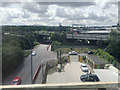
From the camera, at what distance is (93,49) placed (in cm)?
830

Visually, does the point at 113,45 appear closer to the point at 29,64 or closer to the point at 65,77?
the point at 65,77

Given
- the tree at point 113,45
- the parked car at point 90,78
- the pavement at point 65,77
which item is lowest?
the pavement at point 65,77

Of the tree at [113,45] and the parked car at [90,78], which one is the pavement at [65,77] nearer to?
the parked car at [90,78]

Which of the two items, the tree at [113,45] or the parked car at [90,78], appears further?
the tree at [113,45]

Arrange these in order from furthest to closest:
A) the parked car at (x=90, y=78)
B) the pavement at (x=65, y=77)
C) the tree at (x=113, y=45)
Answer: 1. the tree at (x=113, y=45)
2. the pavement at (x=65, y=77)
3. the parked car at (x=90, y=78)

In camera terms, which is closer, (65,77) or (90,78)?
(90,78)

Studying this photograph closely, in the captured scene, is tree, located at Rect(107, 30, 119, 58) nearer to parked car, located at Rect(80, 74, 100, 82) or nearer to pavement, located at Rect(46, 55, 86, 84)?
pavement, located at Rect(46, 55, 86, 84)

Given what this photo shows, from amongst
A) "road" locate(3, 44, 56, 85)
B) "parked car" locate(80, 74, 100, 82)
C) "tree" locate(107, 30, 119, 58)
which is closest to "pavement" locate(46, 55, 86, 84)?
"parked car" locate(80, 74, 100, 82)

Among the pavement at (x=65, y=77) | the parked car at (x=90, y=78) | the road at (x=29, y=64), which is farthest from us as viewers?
the pavement at (x=65, y=77)

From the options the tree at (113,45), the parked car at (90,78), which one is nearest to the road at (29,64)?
the parked car at (90,78)

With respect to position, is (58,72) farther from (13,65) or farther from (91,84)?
(91,84)

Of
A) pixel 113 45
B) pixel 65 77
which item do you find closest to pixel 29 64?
pixel 65 77

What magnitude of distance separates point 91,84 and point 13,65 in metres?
1.90

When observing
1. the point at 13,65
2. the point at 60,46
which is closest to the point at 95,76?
the point at 13,65
